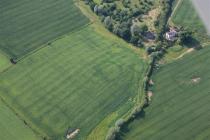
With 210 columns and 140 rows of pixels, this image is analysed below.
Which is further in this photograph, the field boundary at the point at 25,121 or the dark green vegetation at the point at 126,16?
the dark green vegetation at the point at 126,16

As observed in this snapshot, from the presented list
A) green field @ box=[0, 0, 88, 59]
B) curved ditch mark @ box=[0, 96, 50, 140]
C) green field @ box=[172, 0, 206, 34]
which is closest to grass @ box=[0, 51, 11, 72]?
green field @ box=[0, 0, 88, 59]

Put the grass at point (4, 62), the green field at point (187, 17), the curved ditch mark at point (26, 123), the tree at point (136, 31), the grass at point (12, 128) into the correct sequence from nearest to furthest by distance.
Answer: the curved ditch mark at point (26, 123)
the grass at point (12, 128)
the grass at point (4, 62)
the tree at point (136, 31)
the green field at point (187, 17)

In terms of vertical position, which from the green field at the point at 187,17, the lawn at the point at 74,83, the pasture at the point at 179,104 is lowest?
the lawn at the point at 74,83

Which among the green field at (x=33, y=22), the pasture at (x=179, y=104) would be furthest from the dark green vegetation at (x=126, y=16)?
the pasture at (x=179, y=104)

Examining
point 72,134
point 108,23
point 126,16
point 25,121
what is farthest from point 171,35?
point 25,121

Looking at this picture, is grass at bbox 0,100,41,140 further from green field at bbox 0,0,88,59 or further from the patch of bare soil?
green field at bbox 0,0,88,59

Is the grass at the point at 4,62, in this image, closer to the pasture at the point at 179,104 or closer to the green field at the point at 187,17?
the pasture at the point at 179,104

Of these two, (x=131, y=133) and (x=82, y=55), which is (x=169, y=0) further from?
(x=131, y=133)

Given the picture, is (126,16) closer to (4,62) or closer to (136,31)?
(136,31)
